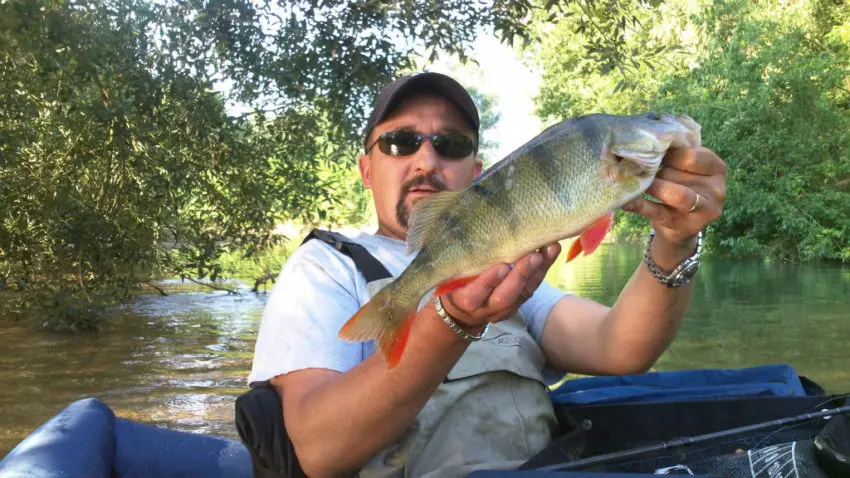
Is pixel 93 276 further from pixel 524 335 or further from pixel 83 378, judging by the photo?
pixel 524 335

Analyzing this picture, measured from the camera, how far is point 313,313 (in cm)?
218

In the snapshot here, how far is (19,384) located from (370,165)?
624 cm

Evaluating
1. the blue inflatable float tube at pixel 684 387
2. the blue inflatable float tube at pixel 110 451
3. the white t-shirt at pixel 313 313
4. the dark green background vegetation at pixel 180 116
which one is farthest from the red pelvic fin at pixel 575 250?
the dark green background vegetation at pixel 180 116

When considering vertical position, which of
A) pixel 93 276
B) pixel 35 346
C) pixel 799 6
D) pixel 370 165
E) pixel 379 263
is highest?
pixel 799 6

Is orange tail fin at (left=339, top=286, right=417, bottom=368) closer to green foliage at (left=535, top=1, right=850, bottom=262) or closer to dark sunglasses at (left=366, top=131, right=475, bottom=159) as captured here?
dark sunglasses at (left=366, top=131, right=475, bottom=159)

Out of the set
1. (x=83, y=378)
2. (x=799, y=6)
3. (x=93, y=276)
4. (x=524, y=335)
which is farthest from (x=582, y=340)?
(x=799, y=6)

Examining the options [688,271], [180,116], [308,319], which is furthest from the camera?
[180,116]

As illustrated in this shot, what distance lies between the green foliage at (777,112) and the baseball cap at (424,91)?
1608 cm

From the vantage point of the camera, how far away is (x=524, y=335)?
8.34ft

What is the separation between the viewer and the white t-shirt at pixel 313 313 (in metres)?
2.11

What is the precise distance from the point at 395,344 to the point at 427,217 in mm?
334

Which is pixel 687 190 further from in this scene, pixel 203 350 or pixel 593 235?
pixel 203 350

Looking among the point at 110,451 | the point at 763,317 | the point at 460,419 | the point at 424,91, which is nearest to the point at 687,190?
the point at 460,419

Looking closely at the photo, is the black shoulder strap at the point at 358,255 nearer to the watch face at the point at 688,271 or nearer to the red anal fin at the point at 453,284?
the red anal fin at the point at 453,284
